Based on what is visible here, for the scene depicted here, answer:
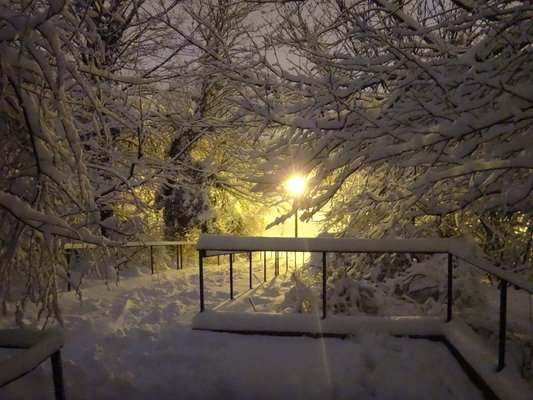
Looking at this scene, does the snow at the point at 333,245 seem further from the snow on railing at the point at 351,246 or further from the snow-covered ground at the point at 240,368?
the snow-covered ground at the point at 240,368

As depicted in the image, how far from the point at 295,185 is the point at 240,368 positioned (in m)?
2.49

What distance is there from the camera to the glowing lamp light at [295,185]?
517 centimetres

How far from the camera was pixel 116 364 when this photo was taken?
150 inches

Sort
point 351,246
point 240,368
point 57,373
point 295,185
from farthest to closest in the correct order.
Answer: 1. point 295,185
2. point 351,246
3. point 240,368
4. point 57,373

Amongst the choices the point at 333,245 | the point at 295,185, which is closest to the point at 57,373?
the point at 333,245

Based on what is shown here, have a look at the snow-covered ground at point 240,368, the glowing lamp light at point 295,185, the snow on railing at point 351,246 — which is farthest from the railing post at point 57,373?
the glowing lamp light at point 295,185

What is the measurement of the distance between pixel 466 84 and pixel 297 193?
2.41 m

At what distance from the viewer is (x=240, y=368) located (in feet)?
11.8

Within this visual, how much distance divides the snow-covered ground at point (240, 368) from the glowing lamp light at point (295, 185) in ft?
6.19

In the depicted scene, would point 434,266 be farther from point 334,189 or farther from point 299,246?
point 299,246

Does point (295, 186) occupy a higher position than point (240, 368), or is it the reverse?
point (295, 186)

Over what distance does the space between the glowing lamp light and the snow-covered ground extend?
1.89 metres

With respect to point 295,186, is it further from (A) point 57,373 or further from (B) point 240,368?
(A) point 57,373

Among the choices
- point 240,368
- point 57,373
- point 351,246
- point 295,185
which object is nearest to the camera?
point 57,373
